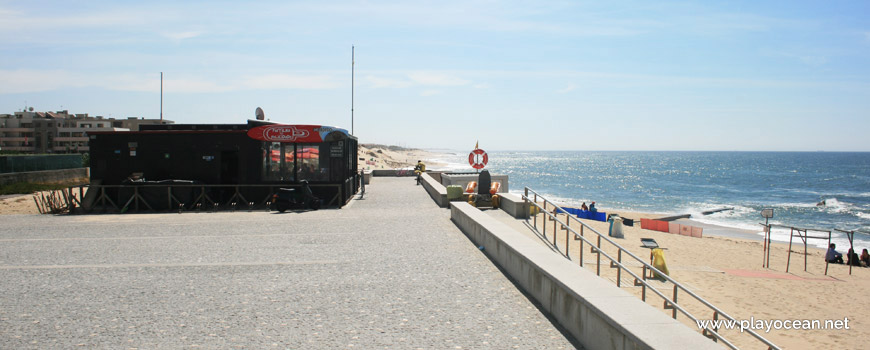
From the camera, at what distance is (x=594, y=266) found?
14.5 m

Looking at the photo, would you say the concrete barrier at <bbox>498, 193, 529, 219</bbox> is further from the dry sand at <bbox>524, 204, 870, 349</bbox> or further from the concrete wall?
the concrete wall

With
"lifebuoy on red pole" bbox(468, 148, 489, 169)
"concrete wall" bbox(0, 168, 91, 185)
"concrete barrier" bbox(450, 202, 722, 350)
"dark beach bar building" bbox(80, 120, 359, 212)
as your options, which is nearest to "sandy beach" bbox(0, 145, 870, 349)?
"lifebuoy on red pole" bbox(468, 148, 489, 169)

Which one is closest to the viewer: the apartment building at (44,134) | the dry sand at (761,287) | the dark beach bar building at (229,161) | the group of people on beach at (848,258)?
the dry sand at (761,287)

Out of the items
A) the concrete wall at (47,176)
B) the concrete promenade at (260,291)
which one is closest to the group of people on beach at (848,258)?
the concrete promenade at (260,291)

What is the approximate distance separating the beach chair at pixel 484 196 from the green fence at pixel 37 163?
91.0 feet

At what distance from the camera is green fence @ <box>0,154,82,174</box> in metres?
32.2

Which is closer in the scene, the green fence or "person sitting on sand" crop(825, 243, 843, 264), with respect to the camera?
"person sitting on sand" crop(825, 243, 843, 264)

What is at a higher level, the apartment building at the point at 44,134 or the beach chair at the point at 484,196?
Answer: the apartment building at the point at 44,134

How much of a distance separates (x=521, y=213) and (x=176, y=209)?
10.8m

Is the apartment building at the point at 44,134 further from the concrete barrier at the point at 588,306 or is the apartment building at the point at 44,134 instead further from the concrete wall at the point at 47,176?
the concrete barrier at the point at 588,306

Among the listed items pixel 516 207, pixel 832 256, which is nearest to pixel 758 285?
pixel 516 207

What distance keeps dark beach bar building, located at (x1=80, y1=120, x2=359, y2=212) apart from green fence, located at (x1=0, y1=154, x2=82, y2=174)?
17.4 meters

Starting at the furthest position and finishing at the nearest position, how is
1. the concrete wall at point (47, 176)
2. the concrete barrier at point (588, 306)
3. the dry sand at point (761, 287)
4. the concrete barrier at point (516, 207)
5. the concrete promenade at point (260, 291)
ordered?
the concrete wall at point (47, 176)
the concrete barrier at point (516, 207)
the dry sand at point (761, 287)
the concrete promenade at point (260, 291)
the concrete barrier at point (588, 306)

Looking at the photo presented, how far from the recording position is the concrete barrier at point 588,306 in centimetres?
436
